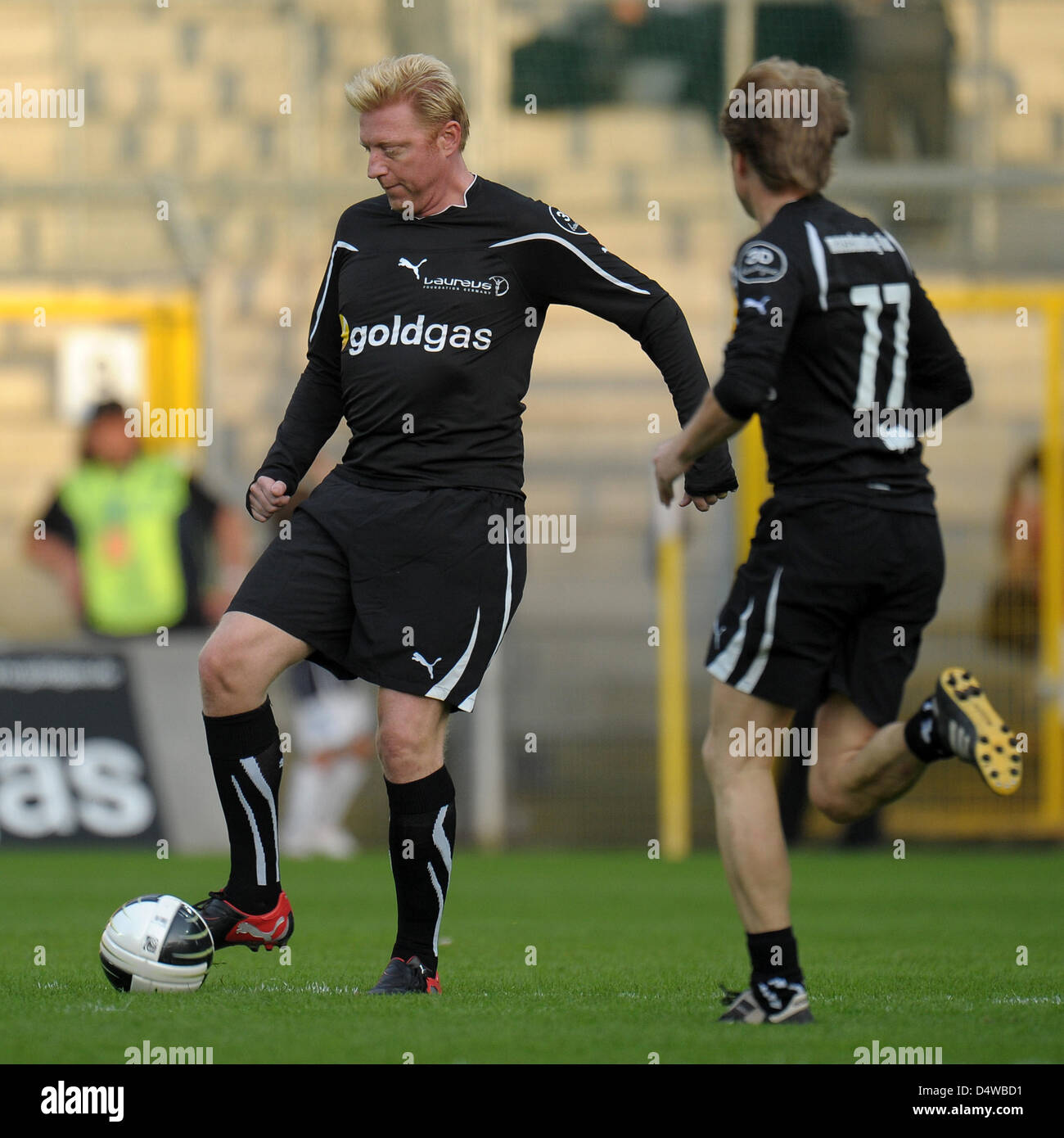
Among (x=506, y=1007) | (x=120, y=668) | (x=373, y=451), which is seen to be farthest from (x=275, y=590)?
(x=120, y=668)

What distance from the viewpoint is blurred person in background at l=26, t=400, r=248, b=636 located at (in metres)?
10.9

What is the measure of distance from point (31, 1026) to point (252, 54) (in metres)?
8.94

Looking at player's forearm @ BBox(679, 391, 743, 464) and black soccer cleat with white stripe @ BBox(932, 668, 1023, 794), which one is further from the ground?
player's forearm @ BBox(679, 391, 743, 464)

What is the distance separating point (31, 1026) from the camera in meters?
4.09

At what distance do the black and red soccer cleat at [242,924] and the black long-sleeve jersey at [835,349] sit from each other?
62.6 inches

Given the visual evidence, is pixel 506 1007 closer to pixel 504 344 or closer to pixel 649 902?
pixel 504 344

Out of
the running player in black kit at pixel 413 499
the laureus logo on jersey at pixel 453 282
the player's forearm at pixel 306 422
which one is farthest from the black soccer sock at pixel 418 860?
the laureus logo on jersey at pixel 453 282

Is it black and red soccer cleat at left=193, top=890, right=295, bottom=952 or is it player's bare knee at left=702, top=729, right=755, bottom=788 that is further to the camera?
black and red soccer cleat at left=193, top=890, right=295, bottom=952

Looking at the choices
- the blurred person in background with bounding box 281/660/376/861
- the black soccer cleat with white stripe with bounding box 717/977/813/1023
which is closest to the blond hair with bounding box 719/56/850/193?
the black soccer cleat with white stripe with bounding box 717/977/813/1023

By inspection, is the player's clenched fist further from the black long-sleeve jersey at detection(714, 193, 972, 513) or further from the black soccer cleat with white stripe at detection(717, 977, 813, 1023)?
the black soccer cleat with white stripe at detection(717, 977, 813, 1023)

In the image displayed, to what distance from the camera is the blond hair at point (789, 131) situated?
406 cm

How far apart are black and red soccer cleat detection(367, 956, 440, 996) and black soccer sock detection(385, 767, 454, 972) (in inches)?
0.7

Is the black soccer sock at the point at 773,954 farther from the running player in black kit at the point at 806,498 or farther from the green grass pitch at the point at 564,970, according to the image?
the green grass pitch at the point at 564,970

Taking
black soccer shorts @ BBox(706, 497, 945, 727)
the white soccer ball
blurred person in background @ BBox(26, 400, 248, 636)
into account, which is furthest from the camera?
blurred person in background @ BBox(26, 400, 248, 636)
